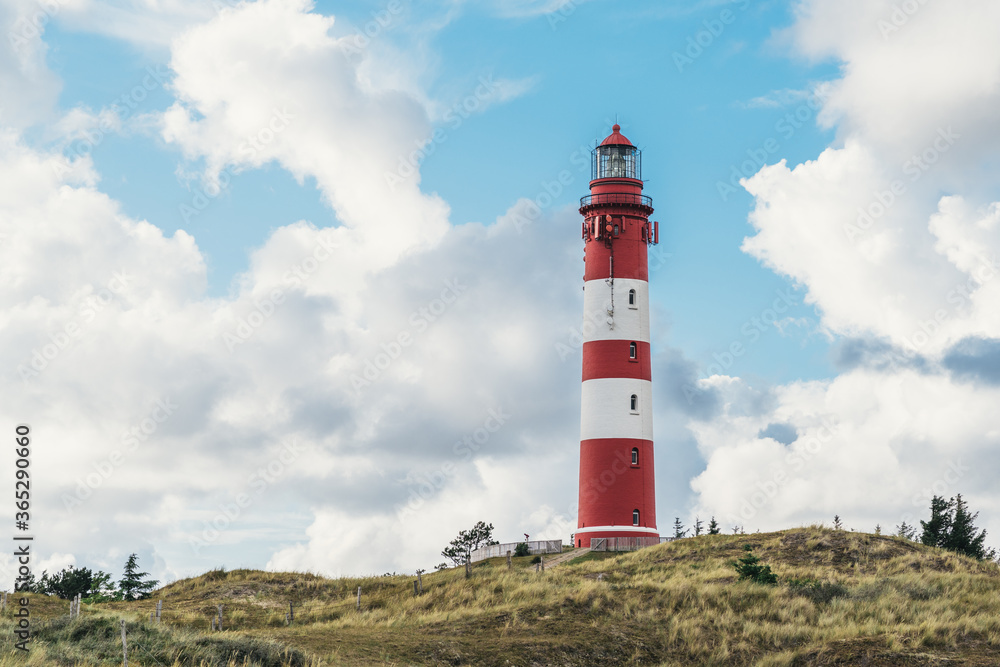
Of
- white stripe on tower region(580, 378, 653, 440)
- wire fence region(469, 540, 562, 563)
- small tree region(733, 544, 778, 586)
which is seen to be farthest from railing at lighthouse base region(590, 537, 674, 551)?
small tree region(733, 544, 778, 586)

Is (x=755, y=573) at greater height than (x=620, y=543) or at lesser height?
lesser

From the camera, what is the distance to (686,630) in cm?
3092

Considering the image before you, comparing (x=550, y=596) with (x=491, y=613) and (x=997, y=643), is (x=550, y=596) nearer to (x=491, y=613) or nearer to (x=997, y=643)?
(x=491, y=613)

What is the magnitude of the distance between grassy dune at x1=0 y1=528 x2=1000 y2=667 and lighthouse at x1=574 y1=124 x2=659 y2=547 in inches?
274

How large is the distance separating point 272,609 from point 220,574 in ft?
33.5

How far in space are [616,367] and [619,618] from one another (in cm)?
2249

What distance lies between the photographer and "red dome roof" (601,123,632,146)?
5775 cm

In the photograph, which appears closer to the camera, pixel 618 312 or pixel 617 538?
pixel 617 538

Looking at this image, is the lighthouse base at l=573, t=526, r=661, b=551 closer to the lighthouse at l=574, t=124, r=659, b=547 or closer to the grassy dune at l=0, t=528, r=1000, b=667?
the lighthouse at l=574, t=124, r=659, b=547

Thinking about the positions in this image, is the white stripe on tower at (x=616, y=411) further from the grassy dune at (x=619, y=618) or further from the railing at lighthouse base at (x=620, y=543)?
the grassy dune at (x=619, y=618)

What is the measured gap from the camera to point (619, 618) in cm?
3175

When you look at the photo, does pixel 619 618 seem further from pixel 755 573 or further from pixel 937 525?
pixel 937 525

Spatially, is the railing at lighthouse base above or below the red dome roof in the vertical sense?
below

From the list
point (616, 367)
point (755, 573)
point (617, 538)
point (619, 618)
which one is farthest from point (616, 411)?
point (619, 618)
